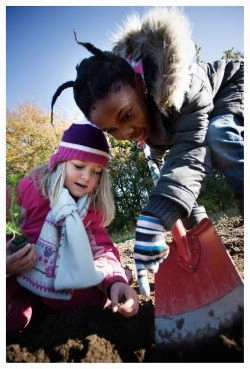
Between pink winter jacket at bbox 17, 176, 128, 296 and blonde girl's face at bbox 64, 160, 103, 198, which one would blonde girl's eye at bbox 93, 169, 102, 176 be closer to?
blonde girl's face at bbox 64, 160, 103, 198

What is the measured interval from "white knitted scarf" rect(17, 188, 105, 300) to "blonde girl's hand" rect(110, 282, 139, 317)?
0.11m

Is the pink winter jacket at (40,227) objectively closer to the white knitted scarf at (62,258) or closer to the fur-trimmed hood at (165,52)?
the white knitted scarf at (62,258)

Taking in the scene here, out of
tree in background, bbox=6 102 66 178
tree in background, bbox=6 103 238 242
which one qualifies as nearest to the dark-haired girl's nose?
tree in background, bbox=6 102 66 178

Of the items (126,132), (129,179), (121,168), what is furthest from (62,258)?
(129,179)

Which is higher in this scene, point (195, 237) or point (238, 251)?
point (195, 237)

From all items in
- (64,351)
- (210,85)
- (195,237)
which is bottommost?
(64,351)

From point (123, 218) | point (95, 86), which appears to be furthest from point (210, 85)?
point (123, 218)

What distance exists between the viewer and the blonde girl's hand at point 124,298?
4.75 ft

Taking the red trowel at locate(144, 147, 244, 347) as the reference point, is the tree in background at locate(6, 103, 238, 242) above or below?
below

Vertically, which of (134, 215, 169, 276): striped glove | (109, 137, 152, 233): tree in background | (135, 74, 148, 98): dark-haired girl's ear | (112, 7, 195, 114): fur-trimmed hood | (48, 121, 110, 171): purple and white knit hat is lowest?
(109, 137, 152, 233): tree in background

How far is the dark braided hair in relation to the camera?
1593 millimetres

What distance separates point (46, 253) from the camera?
1.72m
